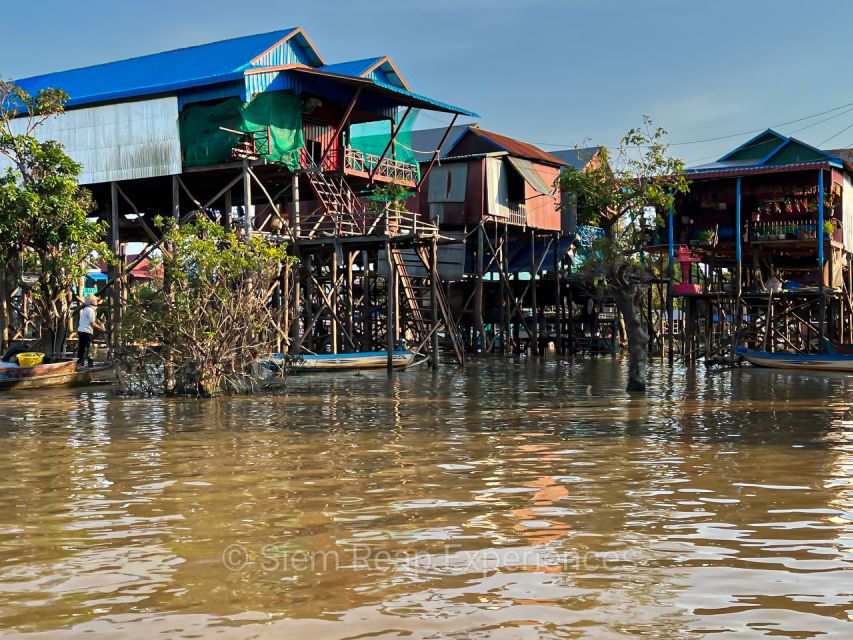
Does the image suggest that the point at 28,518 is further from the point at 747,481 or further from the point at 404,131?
the point at 404,131

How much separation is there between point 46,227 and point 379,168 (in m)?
9.74

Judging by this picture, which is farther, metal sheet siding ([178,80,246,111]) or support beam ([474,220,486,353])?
support beam ([474,220,486,353])

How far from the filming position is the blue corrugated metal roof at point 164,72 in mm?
24703

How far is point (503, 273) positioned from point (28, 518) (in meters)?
29.4

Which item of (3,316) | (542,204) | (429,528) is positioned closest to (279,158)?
(3,316)

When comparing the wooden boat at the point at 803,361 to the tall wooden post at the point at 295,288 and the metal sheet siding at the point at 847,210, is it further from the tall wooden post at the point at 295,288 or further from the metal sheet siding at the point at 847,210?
the tall wooden post at the point at 295,288

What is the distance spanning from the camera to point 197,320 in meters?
16.8

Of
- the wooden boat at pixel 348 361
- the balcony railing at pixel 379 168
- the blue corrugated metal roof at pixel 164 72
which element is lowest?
the wooden boat at pixel 348 361

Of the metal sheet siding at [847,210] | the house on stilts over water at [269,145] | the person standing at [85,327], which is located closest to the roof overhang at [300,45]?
the house on stilts over water at [269,145]

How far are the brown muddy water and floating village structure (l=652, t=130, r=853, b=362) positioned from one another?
615 inches

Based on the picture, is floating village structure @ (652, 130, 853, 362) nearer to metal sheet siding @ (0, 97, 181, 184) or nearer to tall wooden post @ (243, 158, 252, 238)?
tall wooden post @ (243, 158, 252, 238)

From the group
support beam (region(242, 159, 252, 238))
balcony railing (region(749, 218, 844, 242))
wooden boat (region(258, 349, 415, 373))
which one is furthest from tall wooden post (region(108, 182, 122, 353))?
balcony railing (region(749, 218, 844, 242))

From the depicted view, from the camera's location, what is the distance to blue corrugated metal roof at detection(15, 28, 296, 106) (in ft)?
81.0

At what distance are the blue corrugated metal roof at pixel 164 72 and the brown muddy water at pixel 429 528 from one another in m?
13.9
